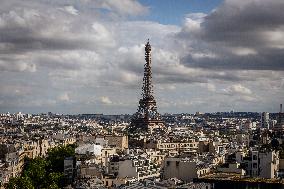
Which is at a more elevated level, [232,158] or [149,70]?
[149,70]

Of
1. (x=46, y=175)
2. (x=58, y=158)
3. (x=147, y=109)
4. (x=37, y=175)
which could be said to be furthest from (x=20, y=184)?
(x=147, y=109)

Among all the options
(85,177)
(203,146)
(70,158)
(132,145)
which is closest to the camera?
(85,177)

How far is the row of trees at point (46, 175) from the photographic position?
2480 inches

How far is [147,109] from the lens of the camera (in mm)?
167000

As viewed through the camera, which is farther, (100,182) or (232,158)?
(232,158)

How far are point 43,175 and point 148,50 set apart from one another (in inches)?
3999

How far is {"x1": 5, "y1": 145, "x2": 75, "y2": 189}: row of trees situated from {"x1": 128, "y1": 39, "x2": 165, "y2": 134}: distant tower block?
74355 millimetres

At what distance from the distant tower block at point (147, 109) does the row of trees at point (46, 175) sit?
7435cm

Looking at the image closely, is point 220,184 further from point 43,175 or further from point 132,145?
point 132,145

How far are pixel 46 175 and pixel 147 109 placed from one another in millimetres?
95603

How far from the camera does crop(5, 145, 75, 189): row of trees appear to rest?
207 feet

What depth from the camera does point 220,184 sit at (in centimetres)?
5834

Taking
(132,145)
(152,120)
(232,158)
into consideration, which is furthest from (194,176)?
(152,120)

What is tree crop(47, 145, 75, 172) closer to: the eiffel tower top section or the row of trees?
the row of trees
